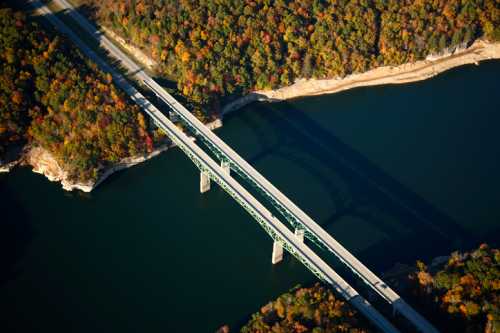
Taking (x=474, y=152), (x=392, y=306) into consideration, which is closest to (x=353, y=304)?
(x=392, y=306)

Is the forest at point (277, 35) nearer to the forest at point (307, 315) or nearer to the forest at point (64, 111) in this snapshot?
the forest at point (64, 111)

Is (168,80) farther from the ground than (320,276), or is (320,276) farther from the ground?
(168,80)

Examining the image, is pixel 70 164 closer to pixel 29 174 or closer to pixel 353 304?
pixel 29 174

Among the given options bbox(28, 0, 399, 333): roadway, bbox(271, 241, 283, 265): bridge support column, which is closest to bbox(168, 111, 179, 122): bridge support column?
bbox(28, 0, 399, 333): roadway

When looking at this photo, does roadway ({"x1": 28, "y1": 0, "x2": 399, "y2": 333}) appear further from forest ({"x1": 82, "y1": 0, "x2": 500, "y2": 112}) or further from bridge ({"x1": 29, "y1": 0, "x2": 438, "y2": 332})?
forest ({"x1": 82, "y1": 0, "x2": 500, "y2": 112})

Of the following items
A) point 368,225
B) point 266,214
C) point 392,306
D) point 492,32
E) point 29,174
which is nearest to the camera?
point 392,306
